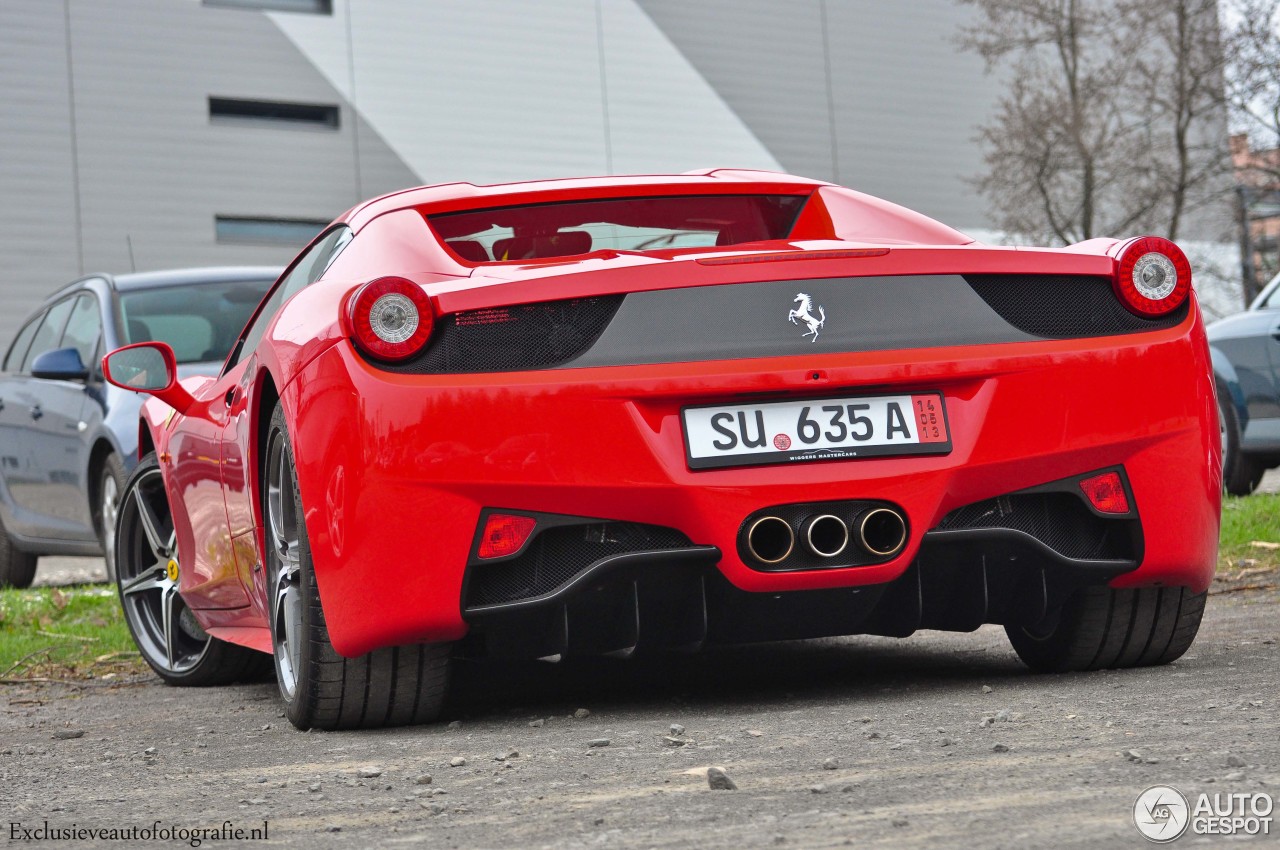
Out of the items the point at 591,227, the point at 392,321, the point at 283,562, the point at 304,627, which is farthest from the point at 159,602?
the point at 392,321

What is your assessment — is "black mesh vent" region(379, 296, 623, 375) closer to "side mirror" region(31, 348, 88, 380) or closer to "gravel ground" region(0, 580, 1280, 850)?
"gravel ground" region(0, 580, 1280, 850)

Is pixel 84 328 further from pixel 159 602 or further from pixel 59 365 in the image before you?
pixel 159 602

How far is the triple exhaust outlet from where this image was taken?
11.4 feet

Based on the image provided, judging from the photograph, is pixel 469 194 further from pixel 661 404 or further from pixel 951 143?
pixel 951 143

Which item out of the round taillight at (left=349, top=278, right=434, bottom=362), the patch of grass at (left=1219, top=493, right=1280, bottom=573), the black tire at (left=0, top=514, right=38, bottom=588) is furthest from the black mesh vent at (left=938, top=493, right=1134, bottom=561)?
the black tire at (left=0, top=514, right=38, bottom=588)

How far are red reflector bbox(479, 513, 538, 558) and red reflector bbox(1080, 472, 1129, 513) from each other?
121cm

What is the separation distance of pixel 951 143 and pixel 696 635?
29.5 metres

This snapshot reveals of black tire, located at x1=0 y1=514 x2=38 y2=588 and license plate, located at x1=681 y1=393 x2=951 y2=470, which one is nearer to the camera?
license plate, located at x1=681 y1=393 x2=951 y2=470

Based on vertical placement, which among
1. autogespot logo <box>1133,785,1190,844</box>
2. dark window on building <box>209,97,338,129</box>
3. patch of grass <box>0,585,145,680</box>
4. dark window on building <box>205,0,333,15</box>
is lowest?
patch of grass <box>0,585,145,680</box>

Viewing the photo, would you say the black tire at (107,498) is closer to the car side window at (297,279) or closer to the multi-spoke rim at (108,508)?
the multi-spoke rim at (108,508)

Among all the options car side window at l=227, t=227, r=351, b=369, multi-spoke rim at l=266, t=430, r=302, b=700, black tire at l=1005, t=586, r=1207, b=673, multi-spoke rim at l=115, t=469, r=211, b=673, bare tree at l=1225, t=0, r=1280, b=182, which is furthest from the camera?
bare tree at l=1225, t=0, r=1280, b=182

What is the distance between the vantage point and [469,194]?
13.9ft

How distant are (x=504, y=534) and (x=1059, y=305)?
51.6 inches

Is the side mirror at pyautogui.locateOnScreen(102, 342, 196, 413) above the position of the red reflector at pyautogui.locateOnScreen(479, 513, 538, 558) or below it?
above
